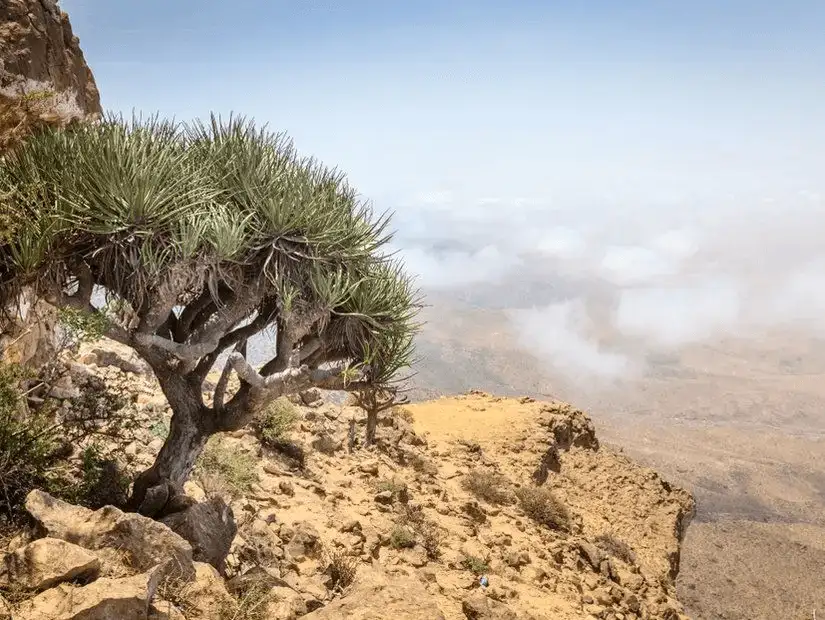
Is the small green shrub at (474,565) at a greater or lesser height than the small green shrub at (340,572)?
lesser

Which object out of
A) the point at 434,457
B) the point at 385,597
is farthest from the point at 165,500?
the point at 434,457

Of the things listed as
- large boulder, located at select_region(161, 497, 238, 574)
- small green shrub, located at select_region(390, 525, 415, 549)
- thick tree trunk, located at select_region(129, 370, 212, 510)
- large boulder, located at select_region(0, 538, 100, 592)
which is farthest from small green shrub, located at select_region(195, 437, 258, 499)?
large boulder, located at select_region(0, 538, 100, 592)

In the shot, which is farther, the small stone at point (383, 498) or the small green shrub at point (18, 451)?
the small stone at point (383, 498)

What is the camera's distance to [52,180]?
6.30 metres

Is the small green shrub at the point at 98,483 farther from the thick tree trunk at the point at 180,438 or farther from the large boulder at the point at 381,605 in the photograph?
the large boulder at the point at 381,605

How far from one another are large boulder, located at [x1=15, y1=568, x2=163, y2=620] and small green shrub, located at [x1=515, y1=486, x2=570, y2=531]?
427 inches

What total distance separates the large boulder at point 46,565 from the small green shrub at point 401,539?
586cm

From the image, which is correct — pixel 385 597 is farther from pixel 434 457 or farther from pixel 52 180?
pixel 434 457

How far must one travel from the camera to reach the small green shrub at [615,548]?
1336 centimetres

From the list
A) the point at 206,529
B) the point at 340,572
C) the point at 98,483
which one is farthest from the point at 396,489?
the point at 98,483

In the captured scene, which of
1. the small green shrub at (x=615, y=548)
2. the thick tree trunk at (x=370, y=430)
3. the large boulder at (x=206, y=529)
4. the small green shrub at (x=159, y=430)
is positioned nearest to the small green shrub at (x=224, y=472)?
the small green shrub at (x=159, y=430)

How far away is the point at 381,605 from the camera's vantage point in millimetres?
4883

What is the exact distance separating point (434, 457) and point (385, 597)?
12.3 metres

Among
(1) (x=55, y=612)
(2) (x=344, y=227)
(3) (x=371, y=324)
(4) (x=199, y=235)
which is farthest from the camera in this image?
(3) (x=371, y=324)
